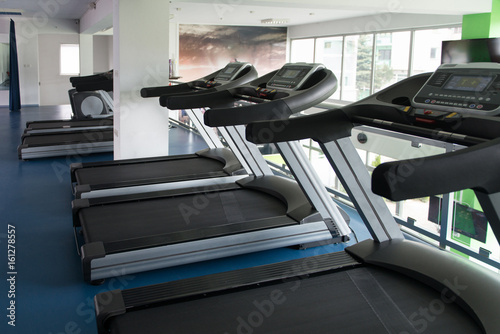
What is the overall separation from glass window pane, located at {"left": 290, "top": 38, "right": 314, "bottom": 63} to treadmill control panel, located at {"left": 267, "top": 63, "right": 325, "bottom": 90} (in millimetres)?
12119

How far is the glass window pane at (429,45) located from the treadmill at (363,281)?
9362mm

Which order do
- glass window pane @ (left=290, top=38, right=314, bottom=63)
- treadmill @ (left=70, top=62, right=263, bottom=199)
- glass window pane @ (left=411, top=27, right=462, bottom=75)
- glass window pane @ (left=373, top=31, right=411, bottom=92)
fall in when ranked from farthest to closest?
glass window pane @ (left=290, top=38, right=314, bottom=63) < glass window pane @ (left=373, top=31, right=411, bottom=92) < glass window pane @ (left=411, top=27, right=462, bottom=75) < treadmill @ (left=70, top=62, right=263, bottom=199)

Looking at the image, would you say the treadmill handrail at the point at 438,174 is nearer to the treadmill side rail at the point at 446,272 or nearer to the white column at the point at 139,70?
the treadmill side rail at the point at 446,272

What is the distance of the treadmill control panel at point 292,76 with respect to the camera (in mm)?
3196

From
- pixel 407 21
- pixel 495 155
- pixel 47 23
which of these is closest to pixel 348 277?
pixel 495 155

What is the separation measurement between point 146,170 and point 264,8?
292 inches

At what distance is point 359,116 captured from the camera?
2.27 m

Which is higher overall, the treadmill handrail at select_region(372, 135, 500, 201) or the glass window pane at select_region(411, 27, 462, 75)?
the glass window pane at select_region(411, 27, 462, 75)

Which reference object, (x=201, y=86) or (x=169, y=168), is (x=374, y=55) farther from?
(x=169, y=168)

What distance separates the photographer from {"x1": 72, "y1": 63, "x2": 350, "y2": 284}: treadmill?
267 centimetres

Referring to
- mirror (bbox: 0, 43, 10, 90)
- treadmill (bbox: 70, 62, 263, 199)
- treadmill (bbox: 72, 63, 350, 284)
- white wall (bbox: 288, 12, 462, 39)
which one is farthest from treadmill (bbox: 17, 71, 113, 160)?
white wall (bbox: 288, 12, 462, 39)

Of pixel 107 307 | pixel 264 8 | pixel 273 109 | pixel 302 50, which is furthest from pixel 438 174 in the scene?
pixel 302 50

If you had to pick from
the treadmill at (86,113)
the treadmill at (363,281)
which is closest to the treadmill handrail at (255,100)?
the treadmill at (363,281)

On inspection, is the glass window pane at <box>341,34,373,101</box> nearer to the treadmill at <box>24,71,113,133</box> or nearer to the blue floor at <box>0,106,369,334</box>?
the treadmill at <box>24,71,113,133</box>
